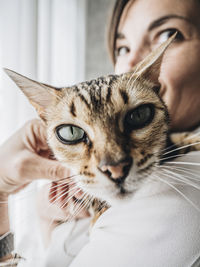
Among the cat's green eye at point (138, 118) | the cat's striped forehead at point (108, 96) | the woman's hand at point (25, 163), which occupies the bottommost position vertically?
the woman's hand at point (25, 163)

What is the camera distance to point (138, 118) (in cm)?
49

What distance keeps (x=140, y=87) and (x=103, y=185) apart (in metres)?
0.25

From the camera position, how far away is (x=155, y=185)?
1.46 ft

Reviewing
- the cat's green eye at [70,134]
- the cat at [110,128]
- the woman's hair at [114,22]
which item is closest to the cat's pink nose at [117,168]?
the cat at [110,128]

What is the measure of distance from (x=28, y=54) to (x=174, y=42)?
0.60 metres

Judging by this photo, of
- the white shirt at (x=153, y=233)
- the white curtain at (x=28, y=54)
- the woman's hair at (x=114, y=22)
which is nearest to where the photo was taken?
the white shirt at (x=153, y=233)

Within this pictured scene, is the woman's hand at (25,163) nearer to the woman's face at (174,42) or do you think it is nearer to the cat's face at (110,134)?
the cat's face at (110,134)

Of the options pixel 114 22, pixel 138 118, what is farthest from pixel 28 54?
pixel 138 118

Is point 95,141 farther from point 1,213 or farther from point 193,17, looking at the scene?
point 193,17

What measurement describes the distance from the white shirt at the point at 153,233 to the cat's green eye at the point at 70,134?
18 cm

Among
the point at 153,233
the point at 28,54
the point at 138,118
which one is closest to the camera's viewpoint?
the point at 153,233

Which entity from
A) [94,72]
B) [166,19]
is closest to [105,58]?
[94,72]

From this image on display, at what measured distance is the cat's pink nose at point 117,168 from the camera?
413 millimetres

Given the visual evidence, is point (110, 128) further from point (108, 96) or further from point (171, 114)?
point (171, 114)
